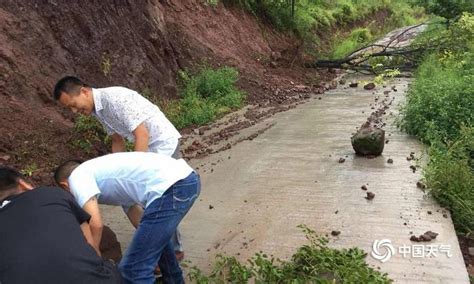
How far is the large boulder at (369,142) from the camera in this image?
23.3 ft

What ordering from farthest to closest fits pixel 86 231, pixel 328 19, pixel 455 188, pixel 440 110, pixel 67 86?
pixel 328 19, pixel 440 110, pixel 455 188, pixel 67 86, pixel 86 231

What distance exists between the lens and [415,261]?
4145mm

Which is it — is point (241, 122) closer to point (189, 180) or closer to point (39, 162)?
point (39, 162)

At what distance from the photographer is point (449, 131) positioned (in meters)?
7.60

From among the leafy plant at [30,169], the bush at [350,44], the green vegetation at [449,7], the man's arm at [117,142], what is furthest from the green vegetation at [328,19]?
the man's arm at [117,142]

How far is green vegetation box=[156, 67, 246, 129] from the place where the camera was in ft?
33.5

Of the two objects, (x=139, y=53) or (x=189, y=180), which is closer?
(x=189, y=180)

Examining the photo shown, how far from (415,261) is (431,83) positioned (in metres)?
5.54

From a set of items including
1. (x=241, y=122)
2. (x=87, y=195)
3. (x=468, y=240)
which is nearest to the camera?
(x=87, y=195)

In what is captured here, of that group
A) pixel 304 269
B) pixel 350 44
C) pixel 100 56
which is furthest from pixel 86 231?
pixel 350 44

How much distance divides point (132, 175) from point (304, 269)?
163 centimetres

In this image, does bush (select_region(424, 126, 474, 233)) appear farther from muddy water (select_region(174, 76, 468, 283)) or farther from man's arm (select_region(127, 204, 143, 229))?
man's arm (select_region(127, 204, 143, 229))

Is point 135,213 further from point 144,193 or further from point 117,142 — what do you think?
point 144,193

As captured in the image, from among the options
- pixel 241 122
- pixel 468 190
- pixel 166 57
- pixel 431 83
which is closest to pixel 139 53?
pixel 166 57
